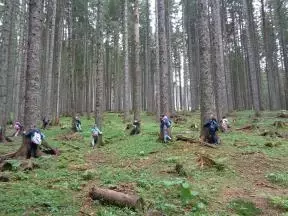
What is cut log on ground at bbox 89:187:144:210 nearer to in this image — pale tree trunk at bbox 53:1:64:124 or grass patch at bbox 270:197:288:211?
grass patch at bbox 270:197:288:211

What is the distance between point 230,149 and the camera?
492 inches

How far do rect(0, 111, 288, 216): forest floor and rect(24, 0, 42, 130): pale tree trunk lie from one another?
5.07ft

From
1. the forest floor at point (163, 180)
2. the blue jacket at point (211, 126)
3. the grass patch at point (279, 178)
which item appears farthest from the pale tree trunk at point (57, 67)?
the grass patch at point (279, 178)

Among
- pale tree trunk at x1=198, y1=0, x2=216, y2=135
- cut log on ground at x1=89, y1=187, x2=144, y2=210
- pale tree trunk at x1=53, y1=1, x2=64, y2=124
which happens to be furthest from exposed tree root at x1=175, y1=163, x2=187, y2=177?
pale tree trunk at x1=53, y1=1, x2=64, y2=124

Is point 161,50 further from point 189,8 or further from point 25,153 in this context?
point 189,8

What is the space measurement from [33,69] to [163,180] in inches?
248

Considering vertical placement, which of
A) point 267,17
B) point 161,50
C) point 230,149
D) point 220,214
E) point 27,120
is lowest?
point 220,214

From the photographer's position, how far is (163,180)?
8461 mm

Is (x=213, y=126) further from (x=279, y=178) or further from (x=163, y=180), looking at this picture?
(x=163, y=180)

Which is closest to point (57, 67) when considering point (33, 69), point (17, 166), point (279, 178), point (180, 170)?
point (33, 69)

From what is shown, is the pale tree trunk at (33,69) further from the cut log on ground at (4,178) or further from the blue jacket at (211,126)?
the blue jacket at (211,126)

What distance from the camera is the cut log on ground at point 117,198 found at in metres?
6.49

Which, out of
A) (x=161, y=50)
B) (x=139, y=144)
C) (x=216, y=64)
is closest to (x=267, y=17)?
(x=216, y=64)

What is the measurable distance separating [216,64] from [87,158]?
9879mm
